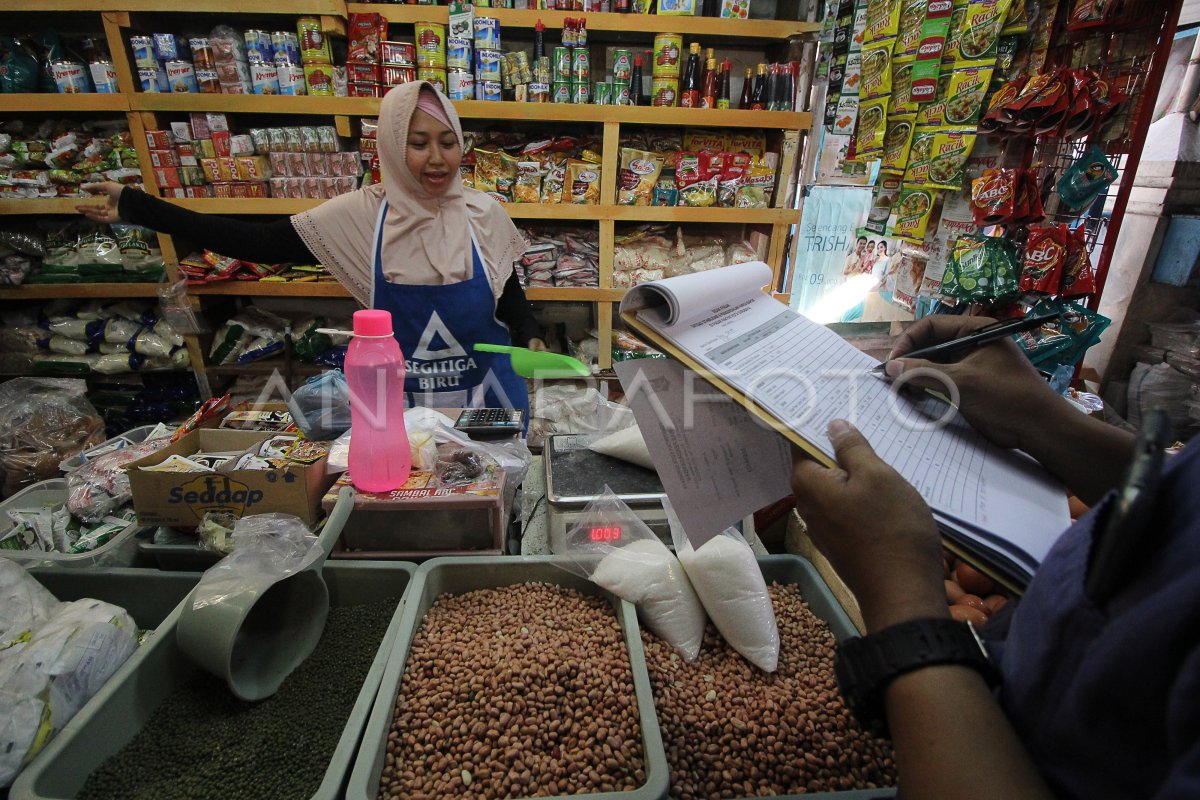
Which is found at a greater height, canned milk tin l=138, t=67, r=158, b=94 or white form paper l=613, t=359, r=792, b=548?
canned milk tin l=138, t=67, r=158, b=94

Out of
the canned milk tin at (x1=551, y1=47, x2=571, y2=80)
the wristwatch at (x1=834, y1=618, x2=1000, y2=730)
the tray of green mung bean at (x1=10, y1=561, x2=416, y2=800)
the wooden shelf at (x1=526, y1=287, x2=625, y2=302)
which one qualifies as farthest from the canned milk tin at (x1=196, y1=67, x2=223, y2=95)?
the wristwatch at (x1=834, y1=618, x2=1000, y2=730)

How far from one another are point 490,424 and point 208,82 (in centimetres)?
214

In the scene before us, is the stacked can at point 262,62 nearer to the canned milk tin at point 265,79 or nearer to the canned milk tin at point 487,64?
the canned milk tin at point 265,79

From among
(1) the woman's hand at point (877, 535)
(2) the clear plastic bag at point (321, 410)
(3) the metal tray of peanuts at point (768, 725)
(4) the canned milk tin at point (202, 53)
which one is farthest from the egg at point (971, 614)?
(4) the canned milk tin at point (202, 53)

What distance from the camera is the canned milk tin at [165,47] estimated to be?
2.28m

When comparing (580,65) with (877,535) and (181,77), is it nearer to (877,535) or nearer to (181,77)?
(181,77)

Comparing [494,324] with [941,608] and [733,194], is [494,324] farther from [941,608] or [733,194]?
[941,608]

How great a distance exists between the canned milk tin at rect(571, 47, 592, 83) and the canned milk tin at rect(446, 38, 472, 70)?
1.46 ft

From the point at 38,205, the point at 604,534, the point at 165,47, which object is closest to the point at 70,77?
the point at 165,47

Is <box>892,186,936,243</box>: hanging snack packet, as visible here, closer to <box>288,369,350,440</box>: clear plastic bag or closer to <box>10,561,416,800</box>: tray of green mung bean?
<box>288,369,350,440</box>: clear plastic bag

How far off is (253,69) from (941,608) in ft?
9.73

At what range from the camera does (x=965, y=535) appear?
553 mm

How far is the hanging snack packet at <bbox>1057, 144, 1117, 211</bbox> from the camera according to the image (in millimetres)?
1755

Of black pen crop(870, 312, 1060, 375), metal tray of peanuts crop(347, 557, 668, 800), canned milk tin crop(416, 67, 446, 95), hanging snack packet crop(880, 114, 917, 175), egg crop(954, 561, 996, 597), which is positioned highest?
canned milk tin crop(416, 67, 446, 95)
